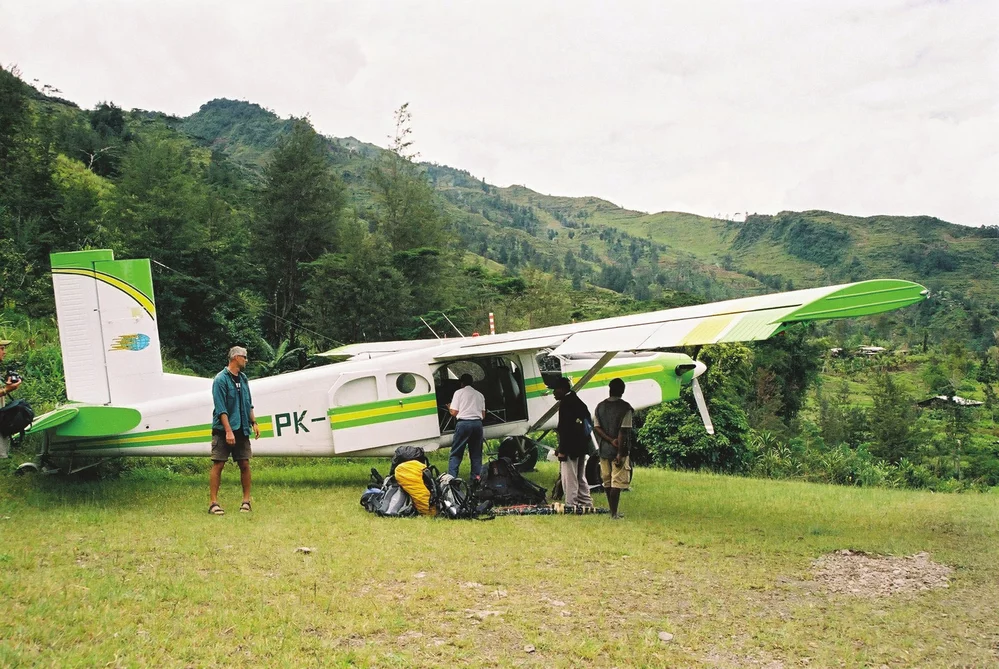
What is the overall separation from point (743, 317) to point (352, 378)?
5607 mm

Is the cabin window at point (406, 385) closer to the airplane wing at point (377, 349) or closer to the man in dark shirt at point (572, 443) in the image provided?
the airplane wing at point (377, 349)

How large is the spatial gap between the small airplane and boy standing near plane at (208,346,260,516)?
1378mm

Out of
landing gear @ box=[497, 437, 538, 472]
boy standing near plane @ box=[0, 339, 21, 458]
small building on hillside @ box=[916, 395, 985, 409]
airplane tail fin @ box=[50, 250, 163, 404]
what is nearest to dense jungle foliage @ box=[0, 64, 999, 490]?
small building on hillside @ box=[916, 395, 985, 409]

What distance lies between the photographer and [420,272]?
2970cm

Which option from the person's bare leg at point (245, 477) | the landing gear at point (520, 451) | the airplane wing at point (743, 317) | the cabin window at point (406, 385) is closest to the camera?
the airplane wing at point (743, 317)

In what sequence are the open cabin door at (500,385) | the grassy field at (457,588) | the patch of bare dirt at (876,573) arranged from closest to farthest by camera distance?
1. the grassy field at (457,588)
2. the patch of bare dirt at (876,573)
3. the open cabin door at (500,385)

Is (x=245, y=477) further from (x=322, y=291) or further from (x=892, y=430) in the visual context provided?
(x=892, y=430)

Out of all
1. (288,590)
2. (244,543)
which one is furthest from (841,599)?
(244,543)

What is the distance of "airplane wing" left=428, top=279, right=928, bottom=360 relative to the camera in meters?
6.89

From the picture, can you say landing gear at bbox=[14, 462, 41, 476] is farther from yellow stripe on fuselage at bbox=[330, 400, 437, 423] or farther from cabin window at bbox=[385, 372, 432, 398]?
cabin window at bbox=[385, 372, 432, 398]

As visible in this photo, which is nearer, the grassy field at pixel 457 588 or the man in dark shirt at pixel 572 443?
the grassy field at pixel 457 588

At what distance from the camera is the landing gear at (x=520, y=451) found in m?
11.6

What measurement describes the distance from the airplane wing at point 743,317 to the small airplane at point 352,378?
0.07ft

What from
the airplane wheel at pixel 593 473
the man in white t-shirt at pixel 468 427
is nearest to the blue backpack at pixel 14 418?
the man in white t-shirt at pixel 468 427
